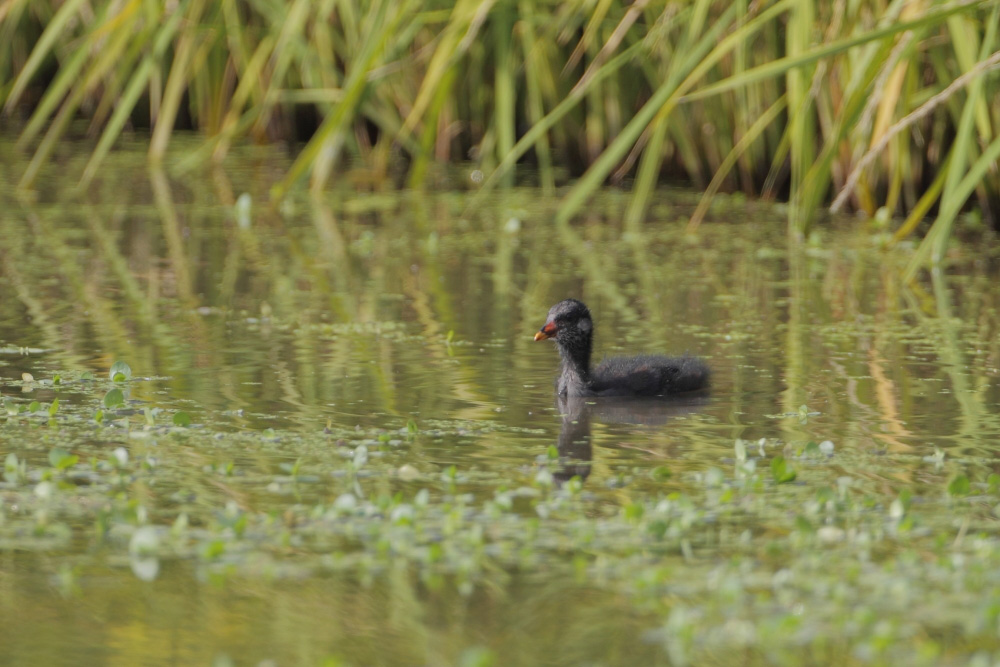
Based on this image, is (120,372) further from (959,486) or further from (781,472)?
(959,486)

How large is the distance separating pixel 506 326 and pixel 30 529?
3.40m

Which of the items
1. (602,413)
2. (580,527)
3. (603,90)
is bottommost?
(602,413)

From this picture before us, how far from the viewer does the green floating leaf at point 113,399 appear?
17.6 feet

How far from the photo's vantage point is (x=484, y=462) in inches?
189

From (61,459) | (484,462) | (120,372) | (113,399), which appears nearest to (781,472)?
(484,462)

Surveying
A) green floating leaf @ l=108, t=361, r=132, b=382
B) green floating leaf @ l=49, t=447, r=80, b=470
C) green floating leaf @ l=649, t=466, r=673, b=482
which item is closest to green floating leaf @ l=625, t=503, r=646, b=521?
green floating leaf @ l=649, t=466, r=673, b=482

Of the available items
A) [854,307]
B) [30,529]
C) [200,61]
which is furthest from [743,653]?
[200,61]

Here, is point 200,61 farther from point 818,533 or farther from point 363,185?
point 818,533

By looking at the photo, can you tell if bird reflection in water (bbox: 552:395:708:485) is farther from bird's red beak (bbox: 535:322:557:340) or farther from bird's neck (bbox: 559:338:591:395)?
bird's red beak (bbox: 535:322:557:340)

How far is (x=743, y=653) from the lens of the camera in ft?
10.9

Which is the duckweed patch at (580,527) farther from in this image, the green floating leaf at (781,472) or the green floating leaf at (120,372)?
the green floating leaf at (120,372)

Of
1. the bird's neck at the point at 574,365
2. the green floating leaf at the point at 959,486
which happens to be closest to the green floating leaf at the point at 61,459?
the bird's neck at the point at 574,365

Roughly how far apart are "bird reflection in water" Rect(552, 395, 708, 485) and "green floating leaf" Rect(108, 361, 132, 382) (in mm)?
1421

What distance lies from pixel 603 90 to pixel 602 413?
5.76 m
